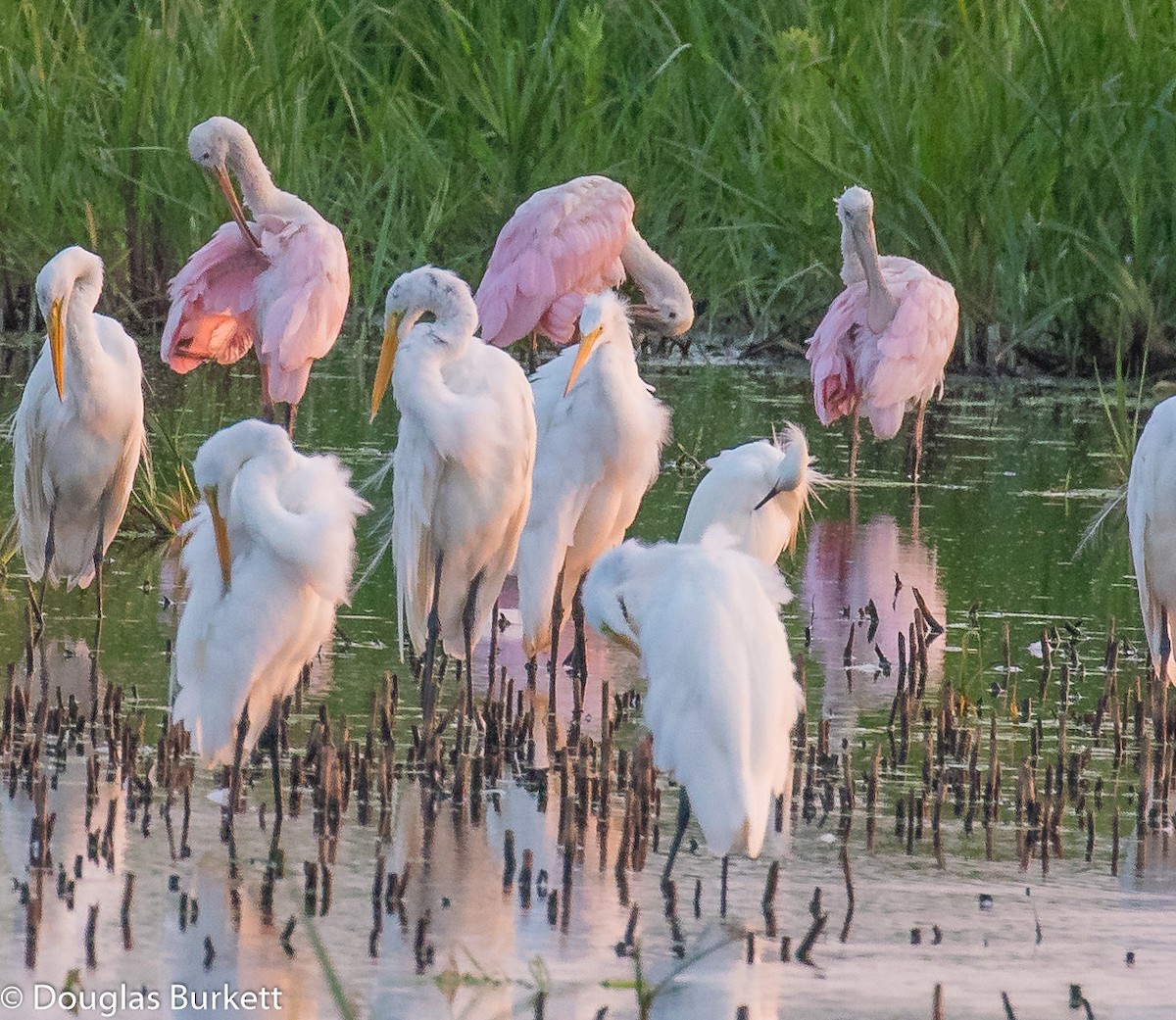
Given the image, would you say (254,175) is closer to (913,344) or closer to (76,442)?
(913,344)

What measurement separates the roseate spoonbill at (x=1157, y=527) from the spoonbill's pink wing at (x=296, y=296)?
4303 mm

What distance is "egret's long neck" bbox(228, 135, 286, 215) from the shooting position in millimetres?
11140

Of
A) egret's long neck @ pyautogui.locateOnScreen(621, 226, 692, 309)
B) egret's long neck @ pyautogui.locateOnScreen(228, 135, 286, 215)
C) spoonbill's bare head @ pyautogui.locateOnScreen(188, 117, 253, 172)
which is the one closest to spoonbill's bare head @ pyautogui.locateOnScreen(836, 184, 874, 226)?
egret's long neck @ pyautogui.locateOnScreen(621, 226, 692, 309)

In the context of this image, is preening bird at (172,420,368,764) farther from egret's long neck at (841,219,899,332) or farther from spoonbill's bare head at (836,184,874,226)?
spoonbill's bare head at (836,184,874,226)

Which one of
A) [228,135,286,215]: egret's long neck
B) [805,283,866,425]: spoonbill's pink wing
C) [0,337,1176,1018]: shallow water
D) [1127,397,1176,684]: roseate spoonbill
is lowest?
[0,337,1176,1018]: shallow water

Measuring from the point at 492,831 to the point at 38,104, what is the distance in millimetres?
8700

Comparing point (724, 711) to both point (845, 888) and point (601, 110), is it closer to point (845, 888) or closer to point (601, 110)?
point (845, 888)

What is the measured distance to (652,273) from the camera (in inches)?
459

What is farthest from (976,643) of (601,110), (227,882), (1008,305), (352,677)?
(601,110)

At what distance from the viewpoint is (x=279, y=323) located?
1032cm

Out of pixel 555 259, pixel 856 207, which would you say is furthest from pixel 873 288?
pixel 555 259

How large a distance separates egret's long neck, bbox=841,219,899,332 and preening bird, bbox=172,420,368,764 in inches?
214

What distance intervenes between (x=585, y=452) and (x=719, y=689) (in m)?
2.21

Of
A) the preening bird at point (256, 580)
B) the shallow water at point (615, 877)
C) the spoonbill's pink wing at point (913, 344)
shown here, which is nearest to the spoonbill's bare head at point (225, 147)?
the spoonbill's pink wing at point (913, 344)
